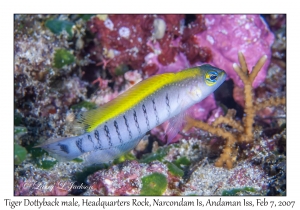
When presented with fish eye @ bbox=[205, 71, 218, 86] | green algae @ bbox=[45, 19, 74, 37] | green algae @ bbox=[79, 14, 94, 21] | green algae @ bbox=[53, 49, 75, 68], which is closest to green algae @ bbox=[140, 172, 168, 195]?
fish eye @ bbox=[205, 71, 218, 86]

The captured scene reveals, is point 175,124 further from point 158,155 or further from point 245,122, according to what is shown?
point 245,122

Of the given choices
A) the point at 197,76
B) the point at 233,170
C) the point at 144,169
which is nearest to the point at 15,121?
the point at 144,169

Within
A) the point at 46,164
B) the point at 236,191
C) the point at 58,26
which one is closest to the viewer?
the point at 236,191

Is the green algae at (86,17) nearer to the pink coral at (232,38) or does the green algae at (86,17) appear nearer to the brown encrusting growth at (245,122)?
the pink coral at (232,38)

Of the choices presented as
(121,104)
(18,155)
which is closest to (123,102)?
(121,104)

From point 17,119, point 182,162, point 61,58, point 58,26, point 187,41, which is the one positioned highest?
point 58,26

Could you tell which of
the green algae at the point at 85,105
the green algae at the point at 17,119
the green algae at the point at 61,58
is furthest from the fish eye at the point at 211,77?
the green algae at the point at 17,119

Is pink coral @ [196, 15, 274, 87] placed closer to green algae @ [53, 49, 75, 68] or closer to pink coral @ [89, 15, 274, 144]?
pink coral @ [89, 15, 274, 144]
